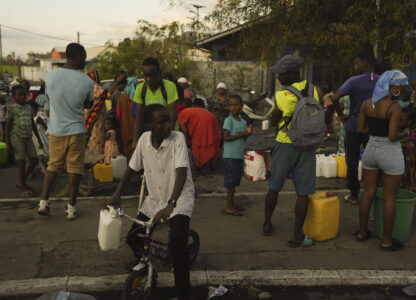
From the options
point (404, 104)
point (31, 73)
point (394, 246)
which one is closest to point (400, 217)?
point (394, 246)

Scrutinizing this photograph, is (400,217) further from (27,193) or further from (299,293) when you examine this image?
Result: (27,193)

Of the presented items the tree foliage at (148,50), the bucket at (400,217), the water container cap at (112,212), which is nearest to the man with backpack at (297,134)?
the bucket at (400,217)

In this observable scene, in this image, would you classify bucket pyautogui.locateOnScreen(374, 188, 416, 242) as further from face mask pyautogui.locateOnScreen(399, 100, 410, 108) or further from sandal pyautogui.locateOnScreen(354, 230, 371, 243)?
face mask pyautogui.locateOnScreen(399, 100, 410, 108)

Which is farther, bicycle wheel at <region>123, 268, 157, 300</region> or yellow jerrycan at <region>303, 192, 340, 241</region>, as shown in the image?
yellow jerrycan at <region>303, 192, 340, 241</region>

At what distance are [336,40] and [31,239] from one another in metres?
9.66

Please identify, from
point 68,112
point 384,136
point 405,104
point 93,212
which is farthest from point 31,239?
point 405,104

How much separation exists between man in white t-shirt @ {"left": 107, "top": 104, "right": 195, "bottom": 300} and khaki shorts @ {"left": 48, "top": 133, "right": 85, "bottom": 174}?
6.75 feet

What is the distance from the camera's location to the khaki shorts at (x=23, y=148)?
6.69 meters

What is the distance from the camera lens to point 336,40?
11.3 metres

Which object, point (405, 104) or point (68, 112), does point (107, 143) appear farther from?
point (405, 104)

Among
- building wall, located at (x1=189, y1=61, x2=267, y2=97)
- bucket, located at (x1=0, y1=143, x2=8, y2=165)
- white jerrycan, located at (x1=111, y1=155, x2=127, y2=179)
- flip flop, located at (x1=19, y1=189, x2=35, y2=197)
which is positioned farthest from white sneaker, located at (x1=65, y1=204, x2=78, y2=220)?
→ building wall, located at (x1=189, y1=61, x2=267, y2=97)

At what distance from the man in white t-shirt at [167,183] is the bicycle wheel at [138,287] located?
27cm

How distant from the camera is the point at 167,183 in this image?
3.42 m

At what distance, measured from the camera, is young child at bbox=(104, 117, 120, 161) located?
26.6 feet
